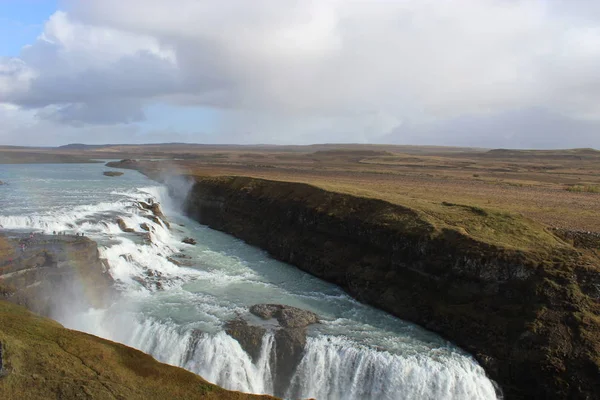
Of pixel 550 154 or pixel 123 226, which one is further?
pixel 550 154

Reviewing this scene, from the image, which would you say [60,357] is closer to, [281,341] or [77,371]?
[77,371]

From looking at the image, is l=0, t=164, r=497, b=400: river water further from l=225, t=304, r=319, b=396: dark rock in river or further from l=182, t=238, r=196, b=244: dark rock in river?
l=182, t=238, r=196, b=244: dark rock in river

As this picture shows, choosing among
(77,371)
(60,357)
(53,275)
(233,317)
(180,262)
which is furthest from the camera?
(180,262)

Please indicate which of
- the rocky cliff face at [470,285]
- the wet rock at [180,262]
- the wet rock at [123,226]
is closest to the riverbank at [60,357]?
the wet rock at [180,262]

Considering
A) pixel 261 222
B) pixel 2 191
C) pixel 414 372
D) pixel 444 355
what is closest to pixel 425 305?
pixel 444 355

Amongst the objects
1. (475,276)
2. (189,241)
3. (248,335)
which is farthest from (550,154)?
(248,335)

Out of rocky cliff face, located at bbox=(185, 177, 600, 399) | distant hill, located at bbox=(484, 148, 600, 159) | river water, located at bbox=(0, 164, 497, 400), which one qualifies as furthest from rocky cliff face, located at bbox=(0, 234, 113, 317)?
distant hill, located at bbox=(484, 148, 600, 159)

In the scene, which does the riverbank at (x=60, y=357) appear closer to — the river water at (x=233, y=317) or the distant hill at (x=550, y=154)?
the river water at (x=233, y=317)

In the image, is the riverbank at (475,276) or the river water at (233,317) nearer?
the riverbank at (475,276)
